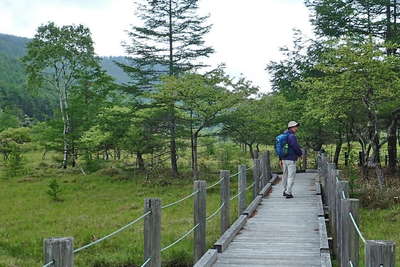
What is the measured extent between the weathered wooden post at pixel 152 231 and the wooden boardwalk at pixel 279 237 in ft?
5.41

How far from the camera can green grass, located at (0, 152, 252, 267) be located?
10.9 metres

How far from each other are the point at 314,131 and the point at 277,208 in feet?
40.5

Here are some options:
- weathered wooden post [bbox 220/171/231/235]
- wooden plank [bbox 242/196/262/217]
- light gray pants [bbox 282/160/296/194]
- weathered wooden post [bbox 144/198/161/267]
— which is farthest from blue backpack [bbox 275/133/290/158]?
weathered wooden post [bbox 144/198/161/267]

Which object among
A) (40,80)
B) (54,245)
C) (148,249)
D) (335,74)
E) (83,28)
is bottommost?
(148,249)

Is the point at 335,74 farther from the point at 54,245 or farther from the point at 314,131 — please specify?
the point at 54,245

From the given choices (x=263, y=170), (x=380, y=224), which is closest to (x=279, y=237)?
(x=380, y=224)

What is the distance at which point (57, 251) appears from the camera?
3012 millimetres

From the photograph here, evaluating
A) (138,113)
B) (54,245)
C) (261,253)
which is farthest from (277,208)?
(138,113)

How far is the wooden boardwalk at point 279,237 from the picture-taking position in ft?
22.7

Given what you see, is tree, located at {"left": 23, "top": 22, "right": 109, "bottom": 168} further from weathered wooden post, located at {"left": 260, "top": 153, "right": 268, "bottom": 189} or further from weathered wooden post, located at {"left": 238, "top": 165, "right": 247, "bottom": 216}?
weathered wooden post, located at {"left": 238, "top": 165, "right": 247, "bottom": 216}

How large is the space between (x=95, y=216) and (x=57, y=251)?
1345 cm

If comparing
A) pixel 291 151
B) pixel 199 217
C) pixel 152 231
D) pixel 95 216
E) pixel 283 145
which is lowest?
pixel 95 216

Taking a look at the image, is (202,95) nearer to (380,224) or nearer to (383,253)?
(380,224)

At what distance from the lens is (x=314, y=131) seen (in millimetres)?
23141
